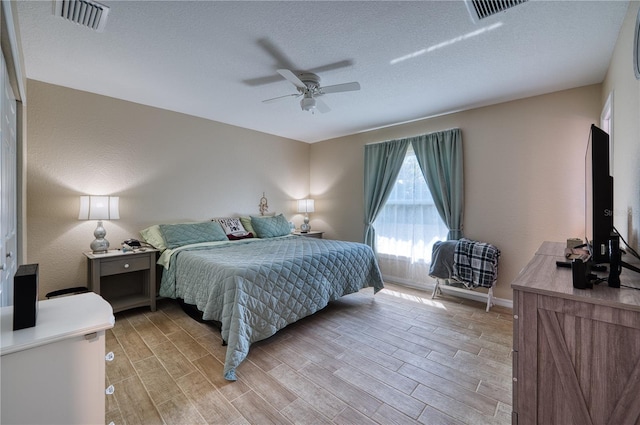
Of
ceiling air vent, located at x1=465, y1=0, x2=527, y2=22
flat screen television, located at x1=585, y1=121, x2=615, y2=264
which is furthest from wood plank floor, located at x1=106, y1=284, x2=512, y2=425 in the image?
ceiling air vent, located at x1=465, y1=0, x2=527, y2=22

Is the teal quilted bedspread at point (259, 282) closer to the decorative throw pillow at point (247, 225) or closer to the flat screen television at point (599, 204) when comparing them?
the decorative throw pillow at point (247, 225)

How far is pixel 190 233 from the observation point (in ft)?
11.1

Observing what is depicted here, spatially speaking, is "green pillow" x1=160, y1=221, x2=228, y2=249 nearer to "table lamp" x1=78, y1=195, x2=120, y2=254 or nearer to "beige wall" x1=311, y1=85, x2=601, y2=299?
"table lamp" x1=78, y1=195, x2=120, y2=254

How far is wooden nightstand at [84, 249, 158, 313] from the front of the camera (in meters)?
2.73

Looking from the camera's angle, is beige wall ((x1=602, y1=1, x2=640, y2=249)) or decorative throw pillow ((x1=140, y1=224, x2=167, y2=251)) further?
decorative throw pillow ((x1=140, y1=224, x2=167, y2=251))

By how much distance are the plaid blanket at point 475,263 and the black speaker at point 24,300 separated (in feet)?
11.6

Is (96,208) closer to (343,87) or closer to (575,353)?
(343,87)

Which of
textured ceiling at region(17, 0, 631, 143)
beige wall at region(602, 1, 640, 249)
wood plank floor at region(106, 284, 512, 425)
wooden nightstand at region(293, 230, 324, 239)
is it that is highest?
textured ceiling at region(17, 0, 631, 143)

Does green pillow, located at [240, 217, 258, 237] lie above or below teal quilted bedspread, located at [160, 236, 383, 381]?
above

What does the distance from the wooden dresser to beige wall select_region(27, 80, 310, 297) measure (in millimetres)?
3857

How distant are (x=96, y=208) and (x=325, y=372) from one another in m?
2.82

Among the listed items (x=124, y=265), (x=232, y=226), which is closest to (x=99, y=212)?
(x=124, y=265)

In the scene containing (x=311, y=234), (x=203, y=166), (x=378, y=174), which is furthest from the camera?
(x=311, y=234)

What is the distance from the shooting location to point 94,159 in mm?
3033
